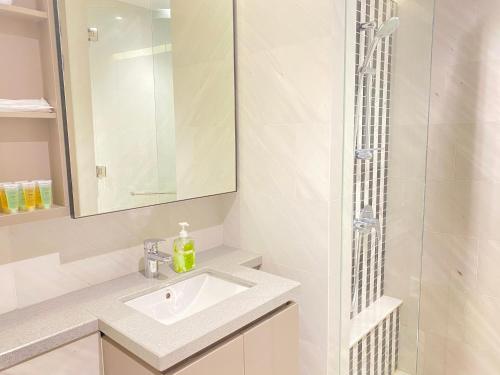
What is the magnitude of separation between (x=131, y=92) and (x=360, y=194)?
1.04 meters

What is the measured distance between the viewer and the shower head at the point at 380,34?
5.33 feet

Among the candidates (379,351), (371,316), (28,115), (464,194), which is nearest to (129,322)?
(28,115)

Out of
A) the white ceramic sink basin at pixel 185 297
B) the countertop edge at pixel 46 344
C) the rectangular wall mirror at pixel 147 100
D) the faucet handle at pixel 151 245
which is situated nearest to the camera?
the countertop edge at pixel 46 344

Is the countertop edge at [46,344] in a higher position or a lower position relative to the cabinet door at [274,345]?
higher

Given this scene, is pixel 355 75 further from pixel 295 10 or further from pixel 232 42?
pixel 232 42

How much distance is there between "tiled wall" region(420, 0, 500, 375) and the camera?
1896mm

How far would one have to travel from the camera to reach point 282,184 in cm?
166

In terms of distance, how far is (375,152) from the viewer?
70.5 inches

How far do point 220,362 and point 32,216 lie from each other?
2.33ft

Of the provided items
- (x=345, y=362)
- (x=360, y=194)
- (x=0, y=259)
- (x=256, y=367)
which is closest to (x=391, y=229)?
(x=360, y=194)

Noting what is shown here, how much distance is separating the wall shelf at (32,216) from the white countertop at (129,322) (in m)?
0.31

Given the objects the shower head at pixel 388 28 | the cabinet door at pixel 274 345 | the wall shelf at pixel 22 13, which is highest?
the shower head at pixel 388 28

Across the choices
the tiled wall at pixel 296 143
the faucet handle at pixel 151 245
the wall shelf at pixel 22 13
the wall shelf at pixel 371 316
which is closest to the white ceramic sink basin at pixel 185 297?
the faucet handle at pixel 151 245

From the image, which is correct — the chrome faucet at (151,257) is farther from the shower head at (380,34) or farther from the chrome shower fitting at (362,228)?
the shower head at (380,34)
